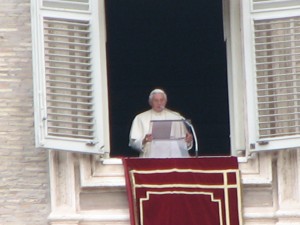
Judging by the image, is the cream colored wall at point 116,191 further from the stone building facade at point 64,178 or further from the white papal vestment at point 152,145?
the white papal vestment at point 152,145

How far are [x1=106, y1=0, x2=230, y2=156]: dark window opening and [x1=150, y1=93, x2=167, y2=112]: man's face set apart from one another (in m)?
2.46

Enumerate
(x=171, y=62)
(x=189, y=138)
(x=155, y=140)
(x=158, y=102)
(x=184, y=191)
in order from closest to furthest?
1. (x=184, y=191)
2. (x=155, y=140)
3. (x=189, y=138)
4. (x=158, y=102)
5. (x=171, y=62)

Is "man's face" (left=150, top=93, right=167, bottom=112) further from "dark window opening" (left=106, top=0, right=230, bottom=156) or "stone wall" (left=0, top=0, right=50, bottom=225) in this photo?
"dark window opening" (left=106, top=0, right=230, bottom=156)

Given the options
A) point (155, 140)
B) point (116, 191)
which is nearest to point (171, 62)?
point (155, 140)

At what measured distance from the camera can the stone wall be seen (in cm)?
1852

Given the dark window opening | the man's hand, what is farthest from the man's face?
the dark window opening

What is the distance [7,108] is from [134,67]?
14.4 feet

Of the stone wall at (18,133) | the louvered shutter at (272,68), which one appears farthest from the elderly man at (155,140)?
the stone wall at (18,133)

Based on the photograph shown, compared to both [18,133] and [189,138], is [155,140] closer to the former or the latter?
[189,138]

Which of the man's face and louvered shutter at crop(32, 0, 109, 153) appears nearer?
louvered shutter at crop(32, 0, 109, 153)

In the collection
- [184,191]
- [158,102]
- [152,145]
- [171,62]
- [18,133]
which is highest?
[171,62]

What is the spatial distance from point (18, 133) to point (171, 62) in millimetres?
4771

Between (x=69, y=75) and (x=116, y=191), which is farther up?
(x=69, y=75)

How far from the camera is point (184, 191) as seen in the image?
60.2 ft
